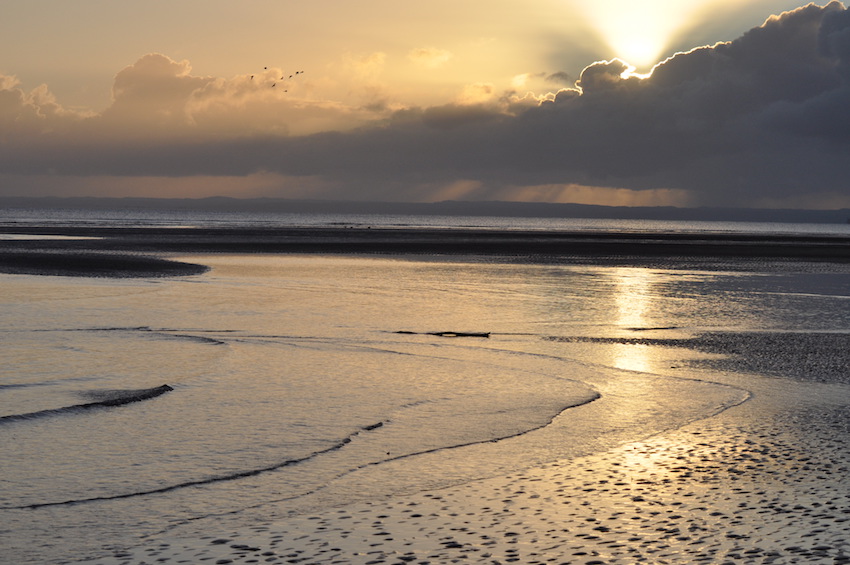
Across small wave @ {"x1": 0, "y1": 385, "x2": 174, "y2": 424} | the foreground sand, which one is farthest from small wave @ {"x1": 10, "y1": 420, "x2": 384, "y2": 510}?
small wave @ {"x1": 0, "y1": 385, "x2": 174, "y2": 424}

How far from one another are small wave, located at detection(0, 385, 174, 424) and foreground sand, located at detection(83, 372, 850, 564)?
5106 mm

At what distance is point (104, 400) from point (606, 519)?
758 cm

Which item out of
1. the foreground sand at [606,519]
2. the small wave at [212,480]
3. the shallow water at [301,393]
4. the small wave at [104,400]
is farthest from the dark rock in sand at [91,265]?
the foreground sand at [606,519]

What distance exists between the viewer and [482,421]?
11.4m

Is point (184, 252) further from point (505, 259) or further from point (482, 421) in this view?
point (482, 421)

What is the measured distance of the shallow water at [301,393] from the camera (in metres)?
8.32

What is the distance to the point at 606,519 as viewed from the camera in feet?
24.6

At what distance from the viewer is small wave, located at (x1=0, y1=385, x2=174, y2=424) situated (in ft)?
36.9

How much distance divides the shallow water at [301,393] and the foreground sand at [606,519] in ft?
1.68

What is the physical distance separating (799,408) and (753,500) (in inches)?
182

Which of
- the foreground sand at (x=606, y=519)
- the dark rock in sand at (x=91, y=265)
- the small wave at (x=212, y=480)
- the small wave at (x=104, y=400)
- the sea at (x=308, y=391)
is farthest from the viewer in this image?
the dark rock in sand at (x=91, y=265)

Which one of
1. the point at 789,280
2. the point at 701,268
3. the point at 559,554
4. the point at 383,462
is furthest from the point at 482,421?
the point at 701,268

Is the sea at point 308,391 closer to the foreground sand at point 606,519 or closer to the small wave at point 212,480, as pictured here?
the small wave at point 212,480

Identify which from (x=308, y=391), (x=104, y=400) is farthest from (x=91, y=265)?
(x=308, y=391)
